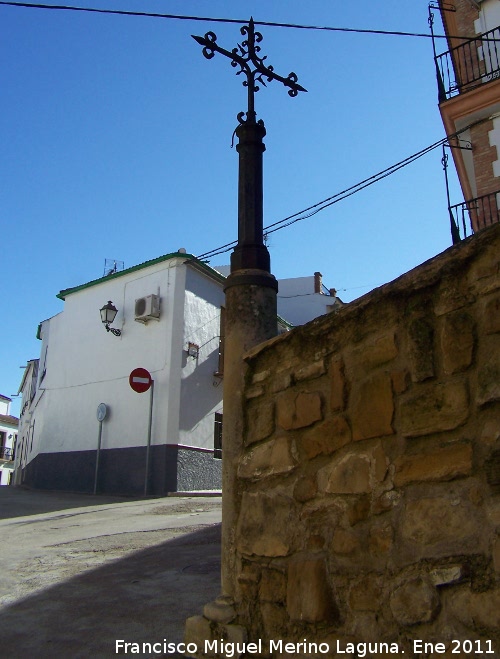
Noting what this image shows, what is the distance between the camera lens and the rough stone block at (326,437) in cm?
228

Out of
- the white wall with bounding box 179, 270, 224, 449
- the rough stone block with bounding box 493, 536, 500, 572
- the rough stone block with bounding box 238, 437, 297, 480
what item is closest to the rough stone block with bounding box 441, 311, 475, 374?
the rough stone block with bounding box 493, 536, 500, 572

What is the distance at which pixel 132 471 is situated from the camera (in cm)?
1244

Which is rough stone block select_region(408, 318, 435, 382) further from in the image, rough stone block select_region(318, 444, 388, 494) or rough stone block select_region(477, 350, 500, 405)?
rough stone block select_region(318, 444, 388, 494)

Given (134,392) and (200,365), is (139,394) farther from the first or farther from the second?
(200,365)

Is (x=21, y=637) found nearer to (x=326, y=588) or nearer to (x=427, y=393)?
(x=326, y=588)

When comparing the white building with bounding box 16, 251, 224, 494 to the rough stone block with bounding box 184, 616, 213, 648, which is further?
the white building with bounding box 16, 251, 224, 494

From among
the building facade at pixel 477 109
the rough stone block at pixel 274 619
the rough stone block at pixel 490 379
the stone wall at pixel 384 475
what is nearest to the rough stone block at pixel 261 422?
the stone wall at pixel 384 475

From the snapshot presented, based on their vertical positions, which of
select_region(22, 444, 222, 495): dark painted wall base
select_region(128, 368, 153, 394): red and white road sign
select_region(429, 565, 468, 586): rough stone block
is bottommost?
select_region(429, 565, 468, 586): rough stone block

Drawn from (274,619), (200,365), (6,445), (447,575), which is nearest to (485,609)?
(447,575)

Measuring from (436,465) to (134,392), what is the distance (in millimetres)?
11673

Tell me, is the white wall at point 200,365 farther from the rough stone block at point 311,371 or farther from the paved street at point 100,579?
the rough stone block at point 311,371

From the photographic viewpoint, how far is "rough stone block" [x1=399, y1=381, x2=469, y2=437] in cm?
185

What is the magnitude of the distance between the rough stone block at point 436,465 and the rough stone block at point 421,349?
250 mm

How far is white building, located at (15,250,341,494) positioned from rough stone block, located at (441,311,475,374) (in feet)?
34.1
